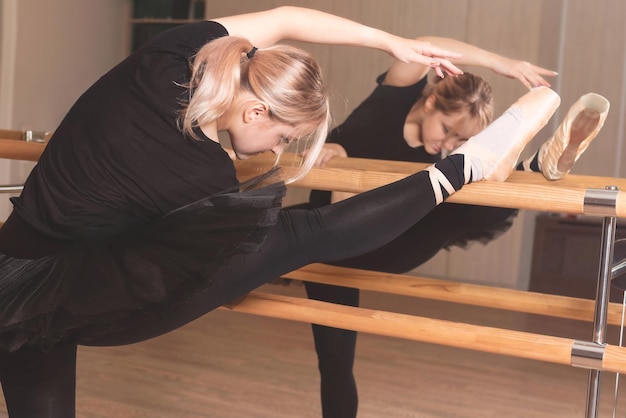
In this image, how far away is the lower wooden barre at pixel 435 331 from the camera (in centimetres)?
136

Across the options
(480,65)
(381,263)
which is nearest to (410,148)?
(381,263)

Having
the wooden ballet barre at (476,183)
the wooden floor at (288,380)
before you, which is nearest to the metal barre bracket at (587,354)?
the wooden ballet barre at (476,183)

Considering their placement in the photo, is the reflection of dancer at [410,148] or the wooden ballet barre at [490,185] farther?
the reflection of dancer at [410,148]

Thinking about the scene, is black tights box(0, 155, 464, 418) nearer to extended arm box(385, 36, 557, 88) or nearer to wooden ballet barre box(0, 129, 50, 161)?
extended arm box(385, 36, 557, 88)

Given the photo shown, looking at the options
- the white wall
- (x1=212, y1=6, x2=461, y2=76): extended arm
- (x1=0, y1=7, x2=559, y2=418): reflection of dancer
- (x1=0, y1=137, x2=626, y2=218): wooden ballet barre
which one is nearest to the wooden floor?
(x1=0, y1=137, x2=626, y2=218): wooden ballet barre

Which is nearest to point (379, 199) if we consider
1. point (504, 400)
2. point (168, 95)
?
point (168, 95)

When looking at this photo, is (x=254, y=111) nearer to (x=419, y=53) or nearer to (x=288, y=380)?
(x=419, y=53)

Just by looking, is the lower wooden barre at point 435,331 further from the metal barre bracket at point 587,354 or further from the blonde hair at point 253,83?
the blonde hair at point 253,83

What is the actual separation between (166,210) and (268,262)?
22cm

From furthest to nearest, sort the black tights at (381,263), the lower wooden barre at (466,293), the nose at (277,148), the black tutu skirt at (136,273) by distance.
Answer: the black tights at (381,263)
the lower wooden barre at (466,293)
the nose at (277,148)
the black tutu skirt at (136,273)

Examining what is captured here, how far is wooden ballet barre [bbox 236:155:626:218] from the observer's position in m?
1.34

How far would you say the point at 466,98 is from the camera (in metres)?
2.31

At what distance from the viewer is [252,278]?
1301 millimetres

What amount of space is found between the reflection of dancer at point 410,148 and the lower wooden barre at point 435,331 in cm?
46
